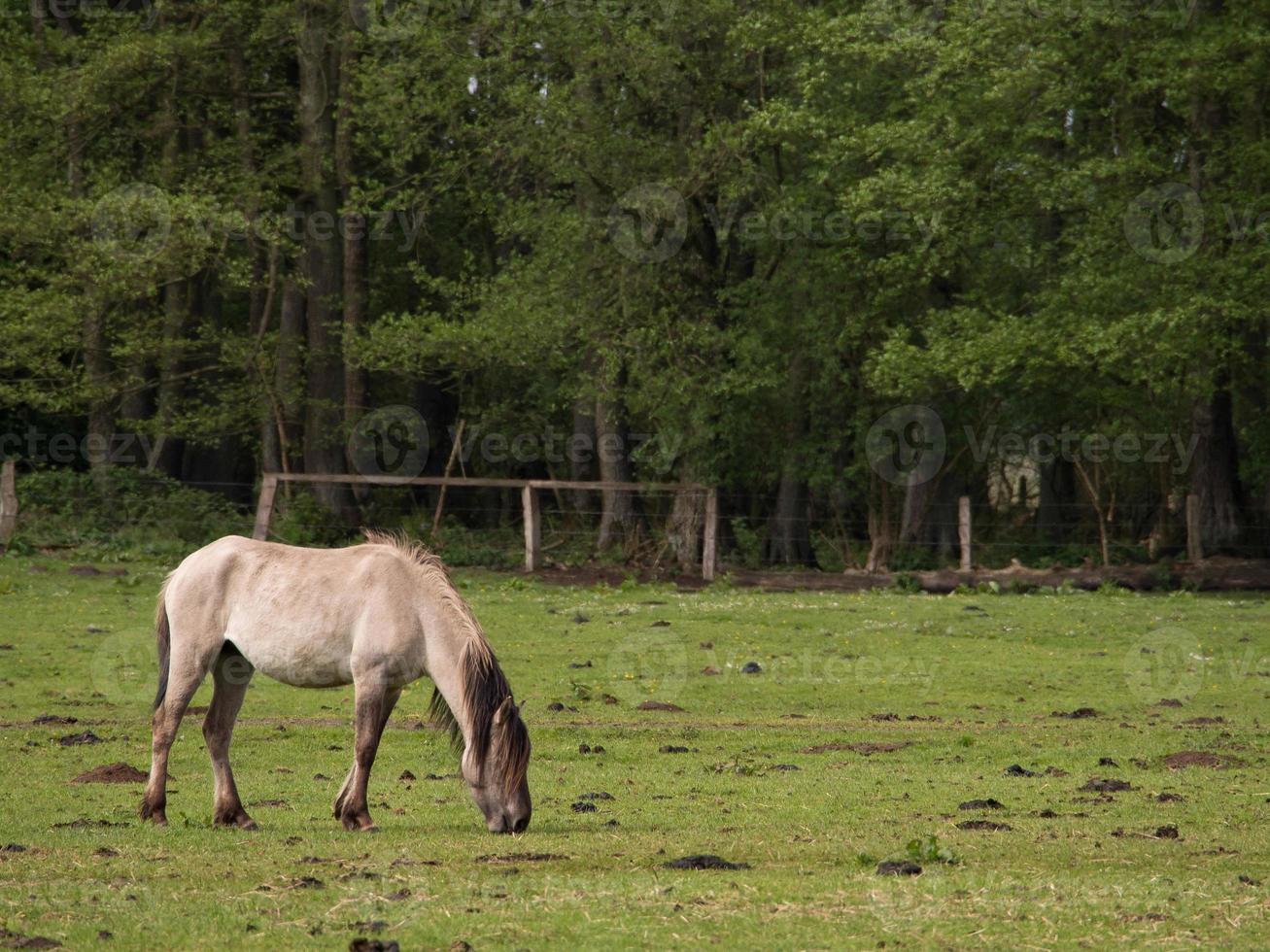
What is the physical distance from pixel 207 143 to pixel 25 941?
33.9 m

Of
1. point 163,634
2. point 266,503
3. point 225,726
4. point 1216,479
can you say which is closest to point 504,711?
point 225,726

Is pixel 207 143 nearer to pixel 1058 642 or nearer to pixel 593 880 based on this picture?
pixel 1058 642

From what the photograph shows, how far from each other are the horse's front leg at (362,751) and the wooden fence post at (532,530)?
19.6 meters

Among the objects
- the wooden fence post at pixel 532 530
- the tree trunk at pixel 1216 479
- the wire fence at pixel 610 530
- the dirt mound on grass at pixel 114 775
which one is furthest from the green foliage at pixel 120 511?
the tree trunk at pixel 1216 479

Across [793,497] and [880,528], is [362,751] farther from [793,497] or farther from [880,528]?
[880,528]

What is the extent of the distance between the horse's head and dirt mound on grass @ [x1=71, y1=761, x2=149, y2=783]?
3782 mm

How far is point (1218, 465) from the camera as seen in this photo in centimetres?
3259

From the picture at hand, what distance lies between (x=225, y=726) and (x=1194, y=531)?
2470 centimetres

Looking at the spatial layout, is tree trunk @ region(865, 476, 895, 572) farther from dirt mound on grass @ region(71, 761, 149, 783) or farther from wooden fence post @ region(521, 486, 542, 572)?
dirt mound on grass @ region(71, 761, 149, 783)

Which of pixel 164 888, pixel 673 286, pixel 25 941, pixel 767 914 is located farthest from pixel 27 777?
pixel 673 286

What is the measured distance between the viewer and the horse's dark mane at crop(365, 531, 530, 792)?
9945 mm

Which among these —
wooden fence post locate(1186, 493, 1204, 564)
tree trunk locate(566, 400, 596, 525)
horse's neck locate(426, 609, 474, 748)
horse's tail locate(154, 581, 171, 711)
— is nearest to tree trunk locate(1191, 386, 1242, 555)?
wooden fence post locate(1186, 493, 1204, 564)

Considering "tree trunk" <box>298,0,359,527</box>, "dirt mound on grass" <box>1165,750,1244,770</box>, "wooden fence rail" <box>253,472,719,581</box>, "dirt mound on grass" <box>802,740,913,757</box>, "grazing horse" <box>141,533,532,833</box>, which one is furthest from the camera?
"tree trunk" <box>298,0,359,527</box>

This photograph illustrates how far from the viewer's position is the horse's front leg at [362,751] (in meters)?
10.2
